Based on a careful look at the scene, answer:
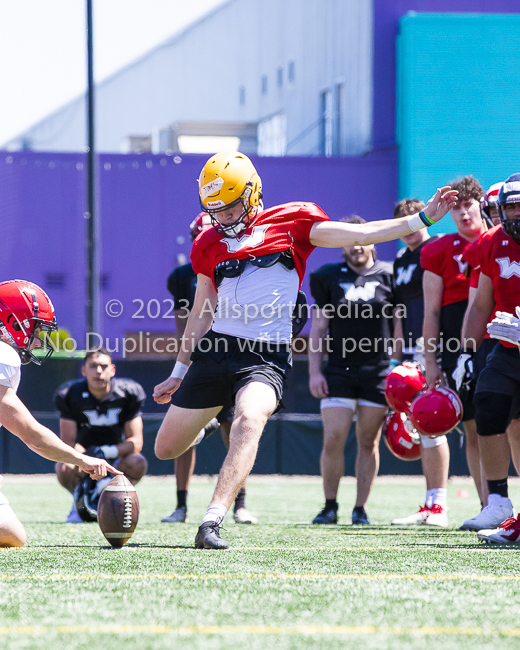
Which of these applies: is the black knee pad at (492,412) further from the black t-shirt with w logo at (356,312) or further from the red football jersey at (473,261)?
the black t-shirt with w logo at (356,312)

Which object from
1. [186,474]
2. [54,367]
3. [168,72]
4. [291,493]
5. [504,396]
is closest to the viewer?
[504,396]

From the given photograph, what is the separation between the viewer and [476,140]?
19422mm

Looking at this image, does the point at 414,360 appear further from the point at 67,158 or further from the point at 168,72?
the point at 168,72

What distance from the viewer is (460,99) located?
19516 millimetres

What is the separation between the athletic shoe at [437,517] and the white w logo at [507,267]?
1.84m

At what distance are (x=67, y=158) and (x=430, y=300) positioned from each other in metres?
15.1

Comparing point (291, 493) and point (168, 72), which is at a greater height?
point (168, 72)

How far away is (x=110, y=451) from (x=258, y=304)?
274 centimetres

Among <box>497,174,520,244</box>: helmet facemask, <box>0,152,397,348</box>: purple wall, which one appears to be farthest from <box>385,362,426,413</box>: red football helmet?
<box>0,152,397,348</box>: purple wall

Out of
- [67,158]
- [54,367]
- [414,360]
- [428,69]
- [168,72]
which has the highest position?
[168,72]

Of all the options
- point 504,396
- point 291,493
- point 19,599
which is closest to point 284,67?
point 291,493

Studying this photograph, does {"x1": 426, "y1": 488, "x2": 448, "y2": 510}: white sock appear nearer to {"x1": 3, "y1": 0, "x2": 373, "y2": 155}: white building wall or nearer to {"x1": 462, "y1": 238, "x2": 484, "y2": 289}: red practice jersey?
{"x1": 462, "y1": 238, "x2": 484, "y2": 289}: red practice jersey

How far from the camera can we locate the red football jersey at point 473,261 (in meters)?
5.52

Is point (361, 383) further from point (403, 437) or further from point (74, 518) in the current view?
point (74, 518)
